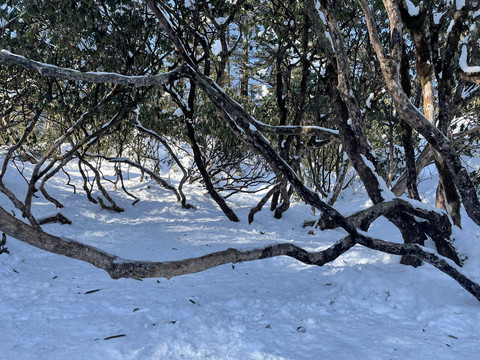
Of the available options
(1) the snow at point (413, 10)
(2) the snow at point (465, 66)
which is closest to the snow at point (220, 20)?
(1) the snow at point (413, 10)

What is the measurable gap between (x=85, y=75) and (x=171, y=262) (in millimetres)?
2273

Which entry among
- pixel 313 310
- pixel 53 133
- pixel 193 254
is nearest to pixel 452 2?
pixel 313 310

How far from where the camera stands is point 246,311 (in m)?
3.74

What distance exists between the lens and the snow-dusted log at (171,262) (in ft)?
8.52

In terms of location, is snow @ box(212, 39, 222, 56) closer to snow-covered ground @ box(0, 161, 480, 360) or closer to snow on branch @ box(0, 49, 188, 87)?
snow on branch @ box(0, 49, 188, 87)

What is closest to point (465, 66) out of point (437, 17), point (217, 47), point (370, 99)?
point (437, 17)

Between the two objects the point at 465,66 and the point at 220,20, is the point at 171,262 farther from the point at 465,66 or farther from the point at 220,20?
the point at 220,20

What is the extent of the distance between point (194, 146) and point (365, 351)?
23.6 ft

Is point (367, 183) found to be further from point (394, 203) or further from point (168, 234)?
point (168, 234)

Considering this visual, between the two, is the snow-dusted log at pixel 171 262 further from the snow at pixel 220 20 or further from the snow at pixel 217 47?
the snow at pixel 217 47

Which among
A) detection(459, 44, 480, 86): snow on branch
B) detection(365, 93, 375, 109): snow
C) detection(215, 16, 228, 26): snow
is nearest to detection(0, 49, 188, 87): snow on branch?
detection(459, 44, 480, 86): snow on branch

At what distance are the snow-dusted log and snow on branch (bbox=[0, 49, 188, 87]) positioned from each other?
175 centimetres

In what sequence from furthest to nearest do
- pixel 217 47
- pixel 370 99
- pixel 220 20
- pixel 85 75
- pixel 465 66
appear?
pixel 217 47, pixel 220 20, pixel 370 99, pixel 465 66, pixel 85 75

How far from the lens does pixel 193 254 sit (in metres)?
6.58
